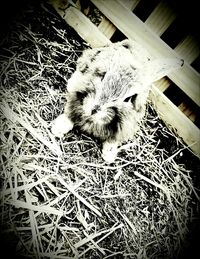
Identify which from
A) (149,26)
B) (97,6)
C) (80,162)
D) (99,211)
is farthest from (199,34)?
(99,211)

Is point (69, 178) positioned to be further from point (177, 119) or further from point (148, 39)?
point (148, 39)

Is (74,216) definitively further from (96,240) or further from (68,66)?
(68,66)

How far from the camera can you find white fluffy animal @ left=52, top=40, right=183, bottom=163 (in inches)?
94.1

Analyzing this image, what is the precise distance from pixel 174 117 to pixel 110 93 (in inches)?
45.8

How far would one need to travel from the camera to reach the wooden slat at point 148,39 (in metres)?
3.06

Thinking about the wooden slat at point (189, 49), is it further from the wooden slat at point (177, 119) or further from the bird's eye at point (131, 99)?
the bird's eye at point (131, 99)

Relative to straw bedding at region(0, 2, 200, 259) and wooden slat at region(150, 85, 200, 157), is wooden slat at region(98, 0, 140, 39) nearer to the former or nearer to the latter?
straw bedding at region(0, 2, 200, 259)

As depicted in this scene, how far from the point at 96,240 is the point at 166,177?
98cm

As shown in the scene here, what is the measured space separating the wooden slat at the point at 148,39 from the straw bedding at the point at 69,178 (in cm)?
48

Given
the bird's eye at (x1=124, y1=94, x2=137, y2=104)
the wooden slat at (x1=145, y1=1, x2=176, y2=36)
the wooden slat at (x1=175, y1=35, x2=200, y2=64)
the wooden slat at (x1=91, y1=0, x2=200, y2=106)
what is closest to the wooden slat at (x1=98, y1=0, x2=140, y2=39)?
the wooden slat at (x1=91, y1=0, x2=200, y2=106)

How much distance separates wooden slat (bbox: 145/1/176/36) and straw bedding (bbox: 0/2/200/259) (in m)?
0.87

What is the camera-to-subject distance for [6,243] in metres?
2.01

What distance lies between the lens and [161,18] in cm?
303

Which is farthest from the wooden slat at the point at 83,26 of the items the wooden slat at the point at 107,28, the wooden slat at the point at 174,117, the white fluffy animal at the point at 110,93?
the white fluffy animal at the point at 110,93
